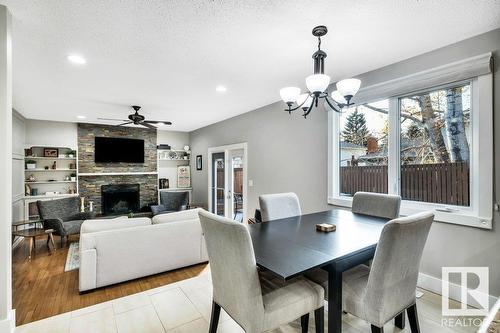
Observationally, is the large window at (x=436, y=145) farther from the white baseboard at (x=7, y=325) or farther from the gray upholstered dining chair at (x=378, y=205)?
the white baseboard at (x=7, y=325)

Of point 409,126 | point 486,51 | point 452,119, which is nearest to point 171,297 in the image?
point 409,126

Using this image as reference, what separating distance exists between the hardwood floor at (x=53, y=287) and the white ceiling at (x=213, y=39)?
2.57 m

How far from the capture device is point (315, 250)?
154 centimetres

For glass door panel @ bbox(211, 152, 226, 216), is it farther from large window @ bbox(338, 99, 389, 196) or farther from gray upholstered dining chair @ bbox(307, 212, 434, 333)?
gray upholstered dining chair @ bbox(307, 212, 434, 333)

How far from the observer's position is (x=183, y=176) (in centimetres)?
770

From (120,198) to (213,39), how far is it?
19.6 feet

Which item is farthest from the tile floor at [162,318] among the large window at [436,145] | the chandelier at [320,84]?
the chandelier at [320,84]

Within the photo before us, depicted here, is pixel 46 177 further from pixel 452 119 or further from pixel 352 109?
pixel 452 119

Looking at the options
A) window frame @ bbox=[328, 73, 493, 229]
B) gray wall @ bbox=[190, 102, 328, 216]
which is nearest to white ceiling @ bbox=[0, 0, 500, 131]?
window frame @ bbox=[328, 73, 493, 229]

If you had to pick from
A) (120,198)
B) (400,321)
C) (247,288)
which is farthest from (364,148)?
(120,198)

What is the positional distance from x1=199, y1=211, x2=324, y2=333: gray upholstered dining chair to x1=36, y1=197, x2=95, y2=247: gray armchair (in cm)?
379

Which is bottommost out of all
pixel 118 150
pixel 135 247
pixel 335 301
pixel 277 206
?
pixel 135 247

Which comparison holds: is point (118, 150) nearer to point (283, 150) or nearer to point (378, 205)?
point (283, 150)

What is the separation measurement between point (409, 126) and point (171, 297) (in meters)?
3.31
